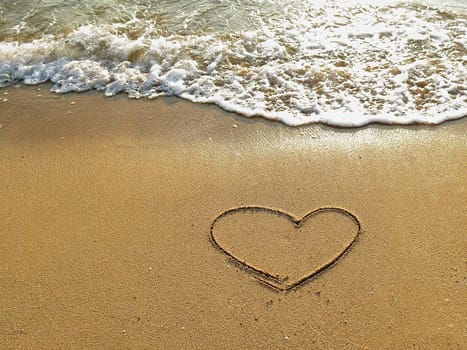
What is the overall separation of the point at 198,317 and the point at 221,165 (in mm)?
1377

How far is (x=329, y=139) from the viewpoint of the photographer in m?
3.90

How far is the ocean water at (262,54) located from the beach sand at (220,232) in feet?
1.11

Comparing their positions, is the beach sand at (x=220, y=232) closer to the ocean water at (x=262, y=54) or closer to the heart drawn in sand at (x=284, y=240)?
the heart drawn in sand at (x=284, y=240)

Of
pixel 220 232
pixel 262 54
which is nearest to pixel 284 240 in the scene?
pixel 220 232

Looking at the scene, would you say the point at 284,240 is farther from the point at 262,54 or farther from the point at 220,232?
the point at 262,54

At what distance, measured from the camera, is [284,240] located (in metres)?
3.14

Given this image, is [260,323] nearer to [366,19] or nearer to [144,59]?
[144,59]

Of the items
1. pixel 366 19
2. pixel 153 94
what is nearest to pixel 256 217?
pixel 153 94

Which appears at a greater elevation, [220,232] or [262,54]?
[262,54]

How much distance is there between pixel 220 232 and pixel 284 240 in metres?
0.45

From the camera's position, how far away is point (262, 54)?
195 inches

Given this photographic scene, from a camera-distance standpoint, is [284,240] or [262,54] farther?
[262,54]

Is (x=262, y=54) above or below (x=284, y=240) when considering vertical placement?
above

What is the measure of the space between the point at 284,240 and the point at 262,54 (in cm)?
254
